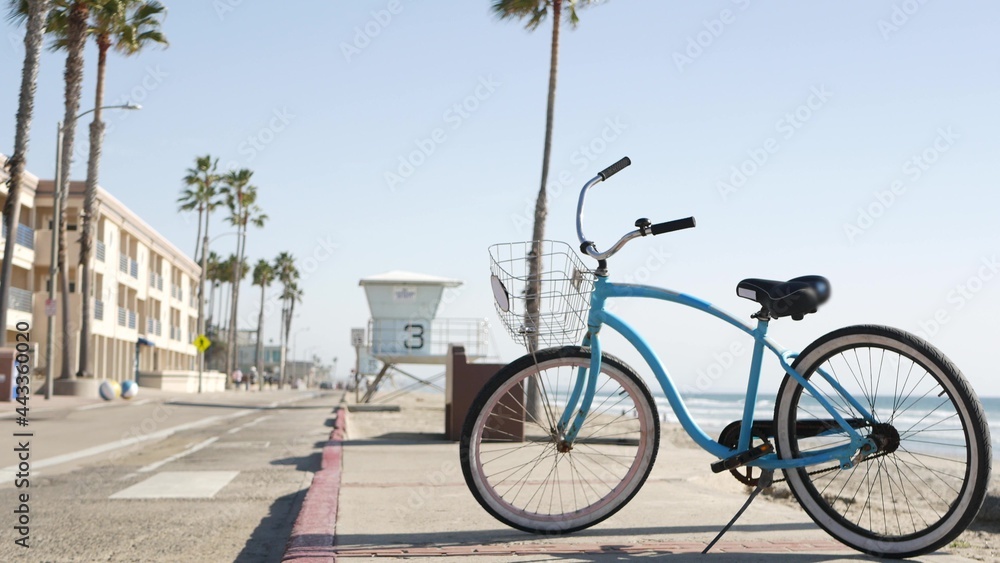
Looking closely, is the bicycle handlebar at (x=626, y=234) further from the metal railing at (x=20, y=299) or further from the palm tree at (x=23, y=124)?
the metal railing at (x=20, y=299)

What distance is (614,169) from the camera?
175 inches

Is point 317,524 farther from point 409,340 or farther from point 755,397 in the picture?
point 409,340

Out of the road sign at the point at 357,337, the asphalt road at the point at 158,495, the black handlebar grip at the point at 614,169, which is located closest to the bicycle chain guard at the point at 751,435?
the black handlebar grip at the point at 614,169

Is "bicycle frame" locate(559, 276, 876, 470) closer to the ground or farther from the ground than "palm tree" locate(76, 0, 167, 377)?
closer to the ground

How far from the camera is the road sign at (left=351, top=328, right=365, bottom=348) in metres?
28.2

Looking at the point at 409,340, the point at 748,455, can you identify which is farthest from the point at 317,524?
the point at 409,340

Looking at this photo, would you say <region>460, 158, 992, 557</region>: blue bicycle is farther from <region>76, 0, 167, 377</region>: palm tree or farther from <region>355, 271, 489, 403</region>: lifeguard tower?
<region>76, 0, 167, 377</region>: palm tree

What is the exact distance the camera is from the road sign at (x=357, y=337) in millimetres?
28163

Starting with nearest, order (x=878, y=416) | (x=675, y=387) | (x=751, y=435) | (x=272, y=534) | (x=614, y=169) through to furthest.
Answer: (x=878, y=416) → (x=751, y=435) → (x=675, y=387) → (x=614, y=169) → (x=272, y=534)

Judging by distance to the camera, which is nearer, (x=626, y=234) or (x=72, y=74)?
(x=626, y=234)

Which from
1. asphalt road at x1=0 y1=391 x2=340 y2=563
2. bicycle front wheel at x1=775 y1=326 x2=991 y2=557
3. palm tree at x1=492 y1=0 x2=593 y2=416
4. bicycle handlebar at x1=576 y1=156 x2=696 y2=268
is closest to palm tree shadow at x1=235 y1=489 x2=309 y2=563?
asphalt road at x1=0 y1=391 x2=340 y2=563

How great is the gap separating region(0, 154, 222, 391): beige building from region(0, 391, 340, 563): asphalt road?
75.1ft

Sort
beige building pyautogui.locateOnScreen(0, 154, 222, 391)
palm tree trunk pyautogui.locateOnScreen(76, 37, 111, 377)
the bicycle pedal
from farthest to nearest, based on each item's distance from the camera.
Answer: beige building pyautogui.locateOnScreen(0, 154, 222, 391)
palm tree trunk pyautogui.locateOnScreen(76, 37, 111, 377)
the bicycle pedal

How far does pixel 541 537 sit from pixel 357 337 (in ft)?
82.2
